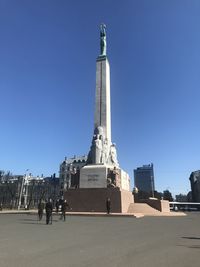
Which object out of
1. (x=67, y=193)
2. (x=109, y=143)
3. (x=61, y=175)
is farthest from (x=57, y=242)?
(x=61, y=175)

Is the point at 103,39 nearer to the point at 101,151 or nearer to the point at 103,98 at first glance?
the point at 103,98

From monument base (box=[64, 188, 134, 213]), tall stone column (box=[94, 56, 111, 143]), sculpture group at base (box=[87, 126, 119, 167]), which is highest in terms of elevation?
tall stone column (box=[94, 56, 111, 143])

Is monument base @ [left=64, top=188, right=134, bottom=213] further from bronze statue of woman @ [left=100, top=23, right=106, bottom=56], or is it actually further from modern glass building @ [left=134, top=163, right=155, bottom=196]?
modern glass building @ [left=134, top=163, right=155, bottom=196]

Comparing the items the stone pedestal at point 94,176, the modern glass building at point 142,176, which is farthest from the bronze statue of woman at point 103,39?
the modern glass building at point 142,176

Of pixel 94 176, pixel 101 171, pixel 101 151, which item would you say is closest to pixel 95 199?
pixel 94 176

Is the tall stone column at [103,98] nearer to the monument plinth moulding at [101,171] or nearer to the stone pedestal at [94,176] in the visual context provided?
the monument plinth moulding at [101,171]

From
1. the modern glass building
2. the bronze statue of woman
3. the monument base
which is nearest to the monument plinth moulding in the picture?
the monument base

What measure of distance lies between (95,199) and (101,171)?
3282 millimetres

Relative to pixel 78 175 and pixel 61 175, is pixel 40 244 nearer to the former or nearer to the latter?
pixel 78 175

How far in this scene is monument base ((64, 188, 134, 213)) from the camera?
2983 centimetres

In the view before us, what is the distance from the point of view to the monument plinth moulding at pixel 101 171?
30406 millimetres

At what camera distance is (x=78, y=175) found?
33.8m

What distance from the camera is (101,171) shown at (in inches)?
1276

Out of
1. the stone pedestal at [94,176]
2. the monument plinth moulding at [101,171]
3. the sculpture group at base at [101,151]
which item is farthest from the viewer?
the sculpture group at base at [101,151]
